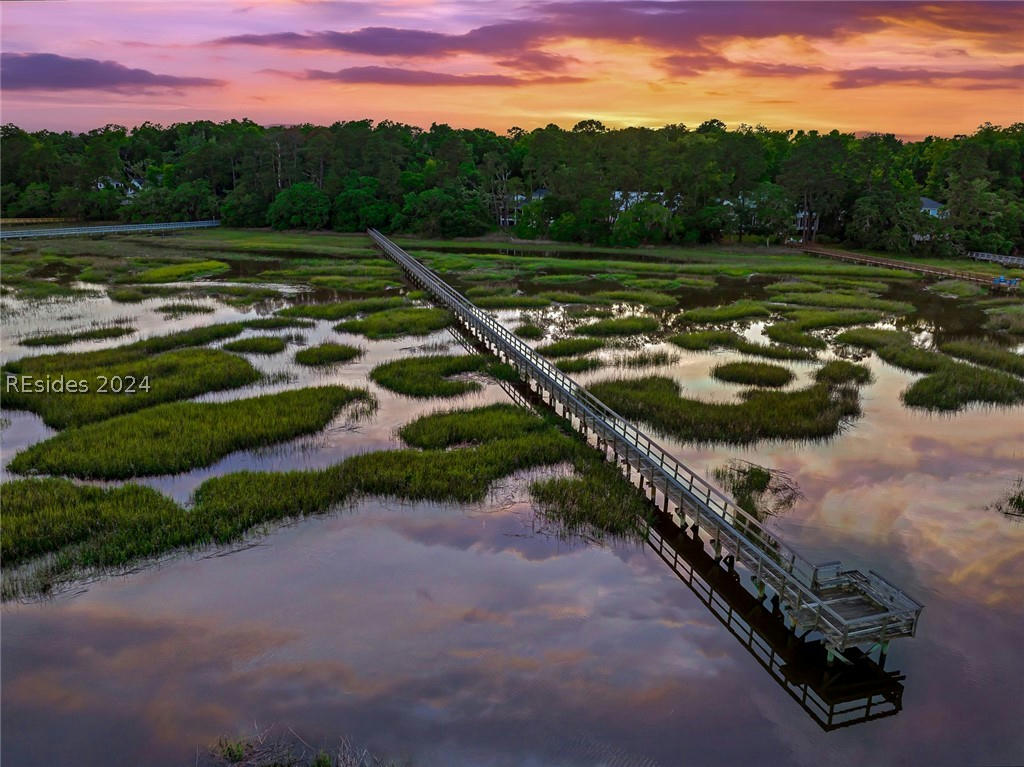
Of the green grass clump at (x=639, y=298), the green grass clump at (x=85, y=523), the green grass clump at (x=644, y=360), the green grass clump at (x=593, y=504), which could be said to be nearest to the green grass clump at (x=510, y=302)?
the green grass clump at (x=639, y=298)

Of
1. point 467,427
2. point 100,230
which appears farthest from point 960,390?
point 100,230

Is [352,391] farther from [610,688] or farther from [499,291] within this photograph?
[499,291]

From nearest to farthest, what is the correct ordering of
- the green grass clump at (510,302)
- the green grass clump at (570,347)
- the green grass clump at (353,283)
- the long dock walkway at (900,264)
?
the green grass clump at (570,347) < the green grass clump at (510,302) < the green grass clump at (353,283) < the long dock walkway at (900,264)

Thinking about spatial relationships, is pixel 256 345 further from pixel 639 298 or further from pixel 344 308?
pixel 639 298

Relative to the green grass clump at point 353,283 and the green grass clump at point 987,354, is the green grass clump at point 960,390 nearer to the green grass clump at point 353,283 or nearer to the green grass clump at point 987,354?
the green grass clump at point 987,354

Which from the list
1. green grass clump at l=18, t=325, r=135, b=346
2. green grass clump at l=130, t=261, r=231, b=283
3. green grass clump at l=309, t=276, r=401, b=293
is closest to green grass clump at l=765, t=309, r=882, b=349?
green grass clump at l=309, t=276, r=401, b=293

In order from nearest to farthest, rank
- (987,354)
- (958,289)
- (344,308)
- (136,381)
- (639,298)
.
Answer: (136,381)
(987,354)
(344,308)
(639,298)
(958,289)

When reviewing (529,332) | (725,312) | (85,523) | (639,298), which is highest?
(639,298)
